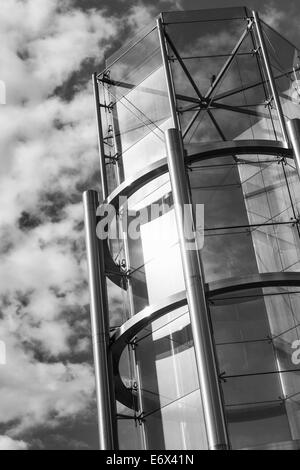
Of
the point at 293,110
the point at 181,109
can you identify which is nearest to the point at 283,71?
the point at 293,110

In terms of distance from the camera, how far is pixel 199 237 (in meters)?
21.8

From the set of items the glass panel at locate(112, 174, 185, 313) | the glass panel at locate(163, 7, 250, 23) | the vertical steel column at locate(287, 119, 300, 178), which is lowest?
the glass panel at locate(112, 174, 185, 313)

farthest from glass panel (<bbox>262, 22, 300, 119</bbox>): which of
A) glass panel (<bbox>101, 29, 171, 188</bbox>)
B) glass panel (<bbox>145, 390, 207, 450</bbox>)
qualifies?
glass panel (<bbox>145, 390, 207, 450</bbox>)

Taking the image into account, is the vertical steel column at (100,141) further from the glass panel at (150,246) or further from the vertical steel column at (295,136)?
the vertical steel column at (295,136)

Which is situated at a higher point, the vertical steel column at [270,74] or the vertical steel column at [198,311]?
the vertical steel column at [270,74]

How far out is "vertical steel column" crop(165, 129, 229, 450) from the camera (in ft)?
57.7

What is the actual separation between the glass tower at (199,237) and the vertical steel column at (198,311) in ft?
0.12

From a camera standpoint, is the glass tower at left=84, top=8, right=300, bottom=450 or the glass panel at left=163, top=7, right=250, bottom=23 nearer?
the glass tower at left=84, top=8, right=300, bottom=450

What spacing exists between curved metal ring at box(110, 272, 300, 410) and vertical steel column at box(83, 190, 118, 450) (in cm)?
52

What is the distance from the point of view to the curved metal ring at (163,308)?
20078 millimetres

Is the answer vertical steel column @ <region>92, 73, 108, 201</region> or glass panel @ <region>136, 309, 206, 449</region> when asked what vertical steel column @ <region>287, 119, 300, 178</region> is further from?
vertical steel column @ <region>92, 73, 108, 201</region>

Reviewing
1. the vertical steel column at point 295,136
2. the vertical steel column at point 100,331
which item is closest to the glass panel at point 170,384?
the vertical steel column at point 100,331

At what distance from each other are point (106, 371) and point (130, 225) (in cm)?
522

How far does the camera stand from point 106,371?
21875 mm
